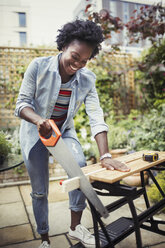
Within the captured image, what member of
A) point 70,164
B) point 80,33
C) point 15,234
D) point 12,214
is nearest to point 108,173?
point 70,164

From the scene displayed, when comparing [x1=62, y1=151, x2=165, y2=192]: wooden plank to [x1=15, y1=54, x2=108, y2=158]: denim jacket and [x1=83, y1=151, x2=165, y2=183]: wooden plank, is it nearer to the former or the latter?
[x1=83, y1=151, x2=165, y2=183]: wooden plank

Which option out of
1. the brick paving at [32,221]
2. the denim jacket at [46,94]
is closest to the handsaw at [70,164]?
the denim jacket at [46,94]

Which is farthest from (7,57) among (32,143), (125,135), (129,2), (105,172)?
(105,172)

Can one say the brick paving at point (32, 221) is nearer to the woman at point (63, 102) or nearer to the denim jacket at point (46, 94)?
the woman at point (63, 102)

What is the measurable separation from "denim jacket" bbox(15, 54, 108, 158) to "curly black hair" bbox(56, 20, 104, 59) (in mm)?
167

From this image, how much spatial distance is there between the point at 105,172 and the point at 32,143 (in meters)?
0.62

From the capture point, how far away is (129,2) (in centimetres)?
431

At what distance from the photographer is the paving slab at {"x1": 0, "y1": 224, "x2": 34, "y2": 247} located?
218cm

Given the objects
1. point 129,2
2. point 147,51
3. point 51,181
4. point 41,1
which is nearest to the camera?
point 51,181

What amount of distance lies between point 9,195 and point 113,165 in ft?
7.75

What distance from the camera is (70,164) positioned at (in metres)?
1.39

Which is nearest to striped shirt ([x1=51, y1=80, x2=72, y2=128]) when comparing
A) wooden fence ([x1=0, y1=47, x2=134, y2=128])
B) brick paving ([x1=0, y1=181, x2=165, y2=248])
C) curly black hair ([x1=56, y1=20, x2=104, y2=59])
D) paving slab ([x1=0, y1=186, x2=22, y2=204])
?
curly black hair ([x1=56, y1=20, x2=104, y2=59])

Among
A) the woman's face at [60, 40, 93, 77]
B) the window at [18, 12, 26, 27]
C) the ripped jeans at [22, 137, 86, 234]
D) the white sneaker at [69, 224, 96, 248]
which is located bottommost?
the white sneaker at [69, 224, 96, 248]

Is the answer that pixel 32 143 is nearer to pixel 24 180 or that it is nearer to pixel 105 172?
pixel 105 172
